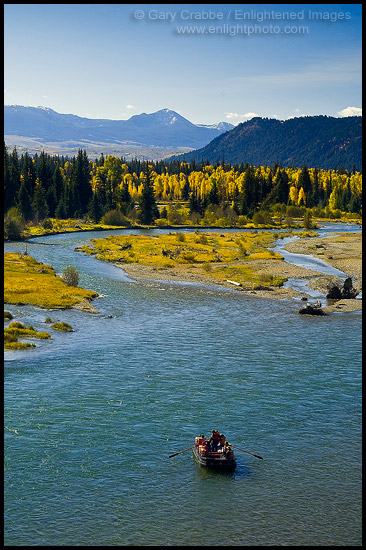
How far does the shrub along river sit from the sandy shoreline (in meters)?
15.1

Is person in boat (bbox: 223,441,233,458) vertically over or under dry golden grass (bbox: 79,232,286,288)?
under

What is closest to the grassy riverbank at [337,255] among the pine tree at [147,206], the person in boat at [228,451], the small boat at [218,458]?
the person in boat at [228,451]

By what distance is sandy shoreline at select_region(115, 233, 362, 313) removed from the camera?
→ 81.7 m

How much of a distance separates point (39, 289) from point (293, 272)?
42265 millimetres

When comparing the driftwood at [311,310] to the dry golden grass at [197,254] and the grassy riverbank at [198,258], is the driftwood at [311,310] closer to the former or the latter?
the grassy riverbank at [198,258]

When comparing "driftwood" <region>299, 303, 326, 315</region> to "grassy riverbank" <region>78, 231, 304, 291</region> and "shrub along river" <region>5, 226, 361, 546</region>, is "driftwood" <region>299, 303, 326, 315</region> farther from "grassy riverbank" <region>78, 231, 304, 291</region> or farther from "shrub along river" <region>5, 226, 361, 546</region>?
"grassy riverbank" <region>78, 231, 304, 291</region>

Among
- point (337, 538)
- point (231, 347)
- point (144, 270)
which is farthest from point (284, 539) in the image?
point (144, 270)

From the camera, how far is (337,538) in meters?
27.5

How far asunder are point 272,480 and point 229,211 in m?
164

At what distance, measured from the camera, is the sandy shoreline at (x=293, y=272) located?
81.7 meters

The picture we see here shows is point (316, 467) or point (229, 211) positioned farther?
point (229, 211)

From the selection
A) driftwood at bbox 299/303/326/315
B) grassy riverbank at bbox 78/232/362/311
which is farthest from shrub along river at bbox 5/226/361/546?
grassy riverbank at bbox 78/232/362/311

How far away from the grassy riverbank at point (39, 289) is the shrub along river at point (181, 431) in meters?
6.44

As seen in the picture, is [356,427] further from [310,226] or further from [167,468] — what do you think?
[310,226]
